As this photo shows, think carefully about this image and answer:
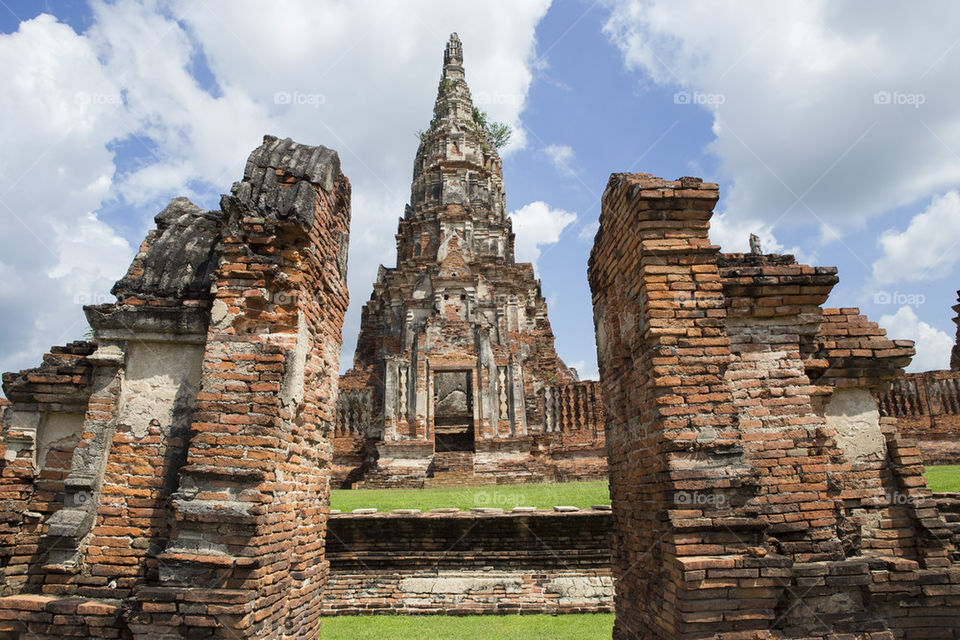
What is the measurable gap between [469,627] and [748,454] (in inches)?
178

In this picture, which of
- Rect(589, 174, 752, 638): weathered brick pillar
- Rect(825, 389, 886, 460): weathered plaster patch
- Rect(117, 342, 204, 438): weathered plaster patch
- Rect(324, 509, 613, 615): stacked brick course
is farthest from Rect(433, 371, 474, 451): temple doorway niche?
Rect(117, 342, 204, 438): weathered plaster patch

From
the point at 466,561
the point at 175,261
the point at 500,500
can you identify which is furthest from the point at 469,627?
the point at 175,261

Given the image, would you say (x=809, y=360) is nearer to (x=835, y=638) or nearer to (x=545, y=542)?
(x=835, y=638)

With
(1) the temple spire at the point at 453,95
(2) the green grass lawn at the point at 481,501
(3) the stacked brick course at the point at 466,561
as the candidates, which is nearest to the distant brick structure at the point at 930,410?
(2) the green grass lawn at the point at 481,501

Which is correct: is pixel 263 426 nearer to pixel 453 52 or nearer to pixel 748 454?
pixel 748 454

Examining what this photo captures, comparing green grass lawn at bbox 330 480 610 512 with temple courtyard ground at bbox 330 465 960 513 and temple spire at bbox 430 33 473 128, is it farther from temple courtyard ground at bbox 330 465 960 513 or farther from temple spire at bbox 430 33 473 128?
temple spire at bbox 430 33 473 128

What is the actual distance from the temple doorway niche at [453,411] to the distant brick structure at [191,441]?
54.6ft

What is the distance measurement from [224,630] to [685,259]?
475 centimetres

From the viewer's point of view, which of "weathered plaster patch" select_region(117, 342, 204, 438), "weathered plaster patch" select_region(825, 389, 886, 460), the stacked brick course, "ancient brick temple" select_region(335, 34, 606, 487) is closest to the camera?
"weathered plaster patch" select_region(117, 342, 204, 438)

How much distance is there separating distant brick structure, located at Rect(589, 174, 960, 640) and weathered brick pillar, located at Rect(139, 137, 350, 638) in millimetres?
3092

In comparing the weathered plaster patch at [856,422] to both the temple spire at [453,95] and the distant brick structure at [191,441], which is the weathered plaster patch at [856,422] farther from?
the temple spire at [453,95]

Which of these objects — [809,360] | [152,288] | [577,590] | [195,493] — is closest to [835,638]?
[809,360]

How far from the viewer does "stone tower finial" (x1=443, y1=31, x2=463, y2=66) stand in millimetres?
42469

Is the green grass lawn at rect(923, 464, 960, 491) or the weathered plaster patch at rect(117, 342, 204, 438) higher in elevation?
the weathered plaster patch at rect(117, 342, 204, 438)
